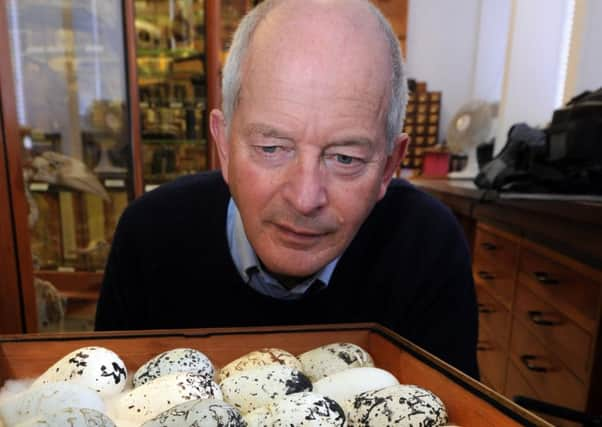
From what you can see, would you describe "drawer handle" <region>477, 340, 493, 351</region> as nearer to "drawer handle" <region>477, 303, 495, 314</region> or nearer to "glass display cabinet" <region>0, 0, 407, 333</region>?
"drawer handle" <region>477, 303, 495, 314</region>

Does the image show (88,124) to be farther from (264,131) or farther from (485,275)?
(485,275)

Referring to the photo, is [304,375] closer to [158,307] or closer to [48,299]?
[158,307]

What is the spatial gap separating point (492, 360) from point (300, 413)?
1.67 m

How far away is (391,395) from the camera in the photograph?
375mm

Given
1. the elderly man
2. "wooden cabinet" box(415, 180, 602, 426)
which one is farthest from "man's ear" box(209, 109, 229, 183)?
"wooden cabinet" box(415, 180, 602, 426)

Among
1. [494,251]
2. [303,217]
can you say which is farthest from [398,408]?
[494,251]

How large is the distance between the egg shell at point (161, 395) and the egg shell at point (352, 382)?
103 mm

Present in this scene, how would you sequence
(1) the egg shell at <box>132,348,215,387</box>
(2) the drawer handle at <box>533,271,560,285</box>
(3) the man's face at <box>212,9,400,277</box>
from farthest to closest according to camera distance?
(2) the drawer handle at <box>533,271,560,285</box>, (3) the man's face at <box>212,9,400,277</box>, (1) the egg shell at <box>132,348,215,387</box>

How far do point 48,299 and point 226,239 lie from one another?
138 centimetres

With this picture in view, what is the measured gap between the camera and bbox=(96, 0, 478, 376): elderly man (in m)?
0.54

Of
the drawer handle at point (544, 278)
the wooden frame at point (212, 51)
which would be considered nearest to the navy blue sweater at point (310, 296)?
the drawer handle at point (544, 278)

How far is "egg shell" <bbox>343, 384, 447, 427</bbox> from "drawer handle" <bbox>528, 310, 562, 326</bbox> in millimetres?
1112

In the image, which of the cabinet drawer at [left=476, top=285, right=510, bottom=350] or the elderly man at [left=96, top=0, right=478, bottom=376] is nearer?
the elderly man at [left=96, top=0, right=478, bottom=376]

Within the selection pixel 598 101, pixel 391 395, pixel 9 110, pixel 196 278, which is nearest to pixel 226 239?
pixel 196 278
